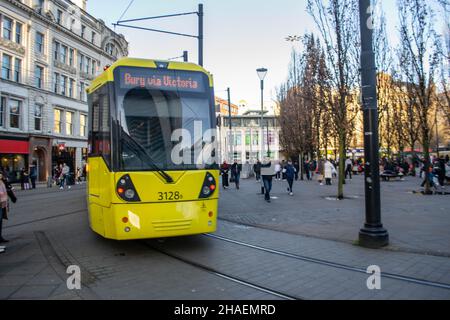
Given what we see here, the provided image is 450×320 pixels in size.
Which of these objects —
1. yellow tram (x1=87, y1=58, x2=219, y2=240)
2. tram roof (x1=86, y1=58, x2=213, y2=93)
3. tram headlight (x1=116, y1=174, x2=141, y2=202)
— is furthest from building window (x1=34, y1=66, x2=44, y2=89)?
tram headlight (x1=116, y1=174, x2=141, y2=202)

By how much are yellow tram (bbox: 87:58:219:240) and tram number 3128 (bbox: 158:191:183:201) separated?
2 cm

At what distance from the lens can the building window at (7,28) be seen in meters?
31.3

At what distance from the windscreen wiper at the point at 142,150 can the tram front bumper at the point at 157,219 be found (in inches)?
18.8

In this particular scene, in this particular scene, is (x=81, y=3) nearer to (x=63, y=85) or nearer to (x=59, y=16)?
(x=59, y=16)

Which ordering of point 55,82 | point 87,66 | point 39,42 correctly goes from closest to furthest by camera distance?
point 39,42, point 55,82, point 87,66

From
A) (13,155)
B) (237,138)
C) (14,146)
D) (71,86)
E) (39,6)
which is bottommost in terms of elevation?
(13,155)

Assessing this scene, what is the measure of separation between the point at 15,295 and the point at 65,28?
41.6 m

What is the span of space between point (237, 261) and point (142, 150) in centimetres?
250

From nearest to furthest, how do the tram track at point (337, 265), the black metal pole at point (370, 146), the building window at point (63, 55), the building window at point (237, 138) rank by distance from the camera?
the tram track at point (337, 265) < the black metal pole at point (370, 146) < the building window at point (63, 55) < the building window at point (237, 138)

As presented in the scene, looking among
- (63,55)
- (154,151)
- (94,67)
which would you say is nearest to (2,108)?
(63,55)

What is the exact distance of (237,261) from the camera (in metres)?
6.20

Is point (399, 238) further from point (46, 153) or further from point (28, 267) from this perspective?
point (46, 153)

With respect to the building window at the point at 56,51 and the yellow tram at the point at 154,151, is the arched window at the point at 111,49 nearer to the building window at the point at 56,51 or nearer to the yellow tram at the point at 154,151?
the building window at the point at 56,51

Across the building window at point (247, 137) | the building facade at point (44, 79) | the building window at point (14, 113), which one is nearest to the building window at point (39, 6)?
the building facade at point (44, 79)
